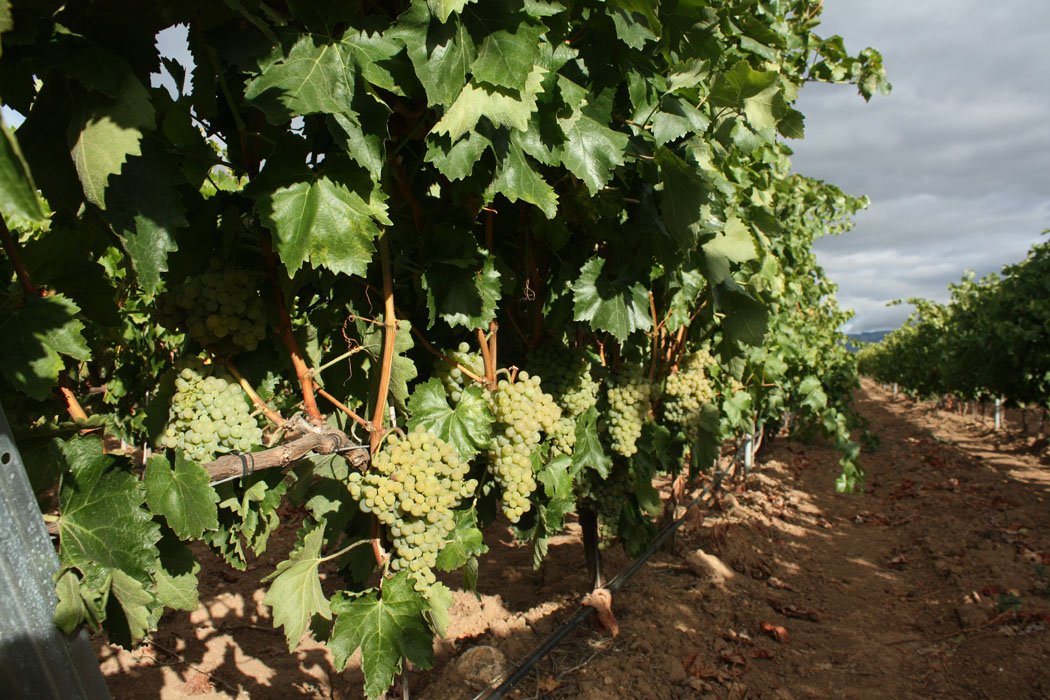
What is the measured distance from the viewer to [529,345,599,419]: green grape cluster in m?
2.61

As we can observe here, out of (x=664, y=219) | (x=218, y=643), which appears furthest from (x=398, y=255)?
(x=218, y=643)

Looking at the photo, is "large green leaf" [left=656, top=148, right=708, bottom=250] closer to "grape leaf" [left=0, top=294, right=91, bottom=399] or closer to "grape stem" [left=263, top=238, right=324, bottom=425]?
"grape stem" [left=263, top=238, right=324, bottom=425]

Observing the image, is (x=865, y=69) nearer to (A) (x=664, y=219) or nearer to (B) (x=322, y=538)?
(A) (x=664, y=219)

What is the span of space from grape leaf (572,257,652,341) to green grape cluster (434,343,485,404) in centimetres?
40

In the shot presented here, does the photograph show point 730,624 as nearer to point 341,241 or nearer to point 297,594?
point 297,594

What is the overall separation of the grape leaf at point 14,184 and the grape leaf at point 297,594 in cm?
110

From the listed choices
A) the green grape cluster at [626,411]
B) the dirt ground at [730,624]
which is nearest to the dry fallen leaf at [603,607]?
the dirt ground at [730,624]

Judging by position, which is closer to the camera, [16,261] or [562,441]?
[16,261]

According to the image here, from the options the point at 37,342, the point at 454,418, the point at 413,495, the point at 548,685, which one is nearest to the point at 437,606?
the point at 413,495

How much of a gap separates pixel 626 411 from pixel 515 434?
1050 mm

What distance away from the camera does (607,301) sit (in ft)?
7.59

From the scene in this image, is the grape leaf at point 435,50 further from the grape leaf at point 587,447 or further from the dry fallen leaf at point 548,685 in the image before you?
the dry fallen leaf at point 548,685

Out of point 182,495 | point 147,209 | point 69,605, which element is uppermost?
point 147,209

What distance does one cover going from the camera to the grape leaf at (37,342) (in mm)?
1171
